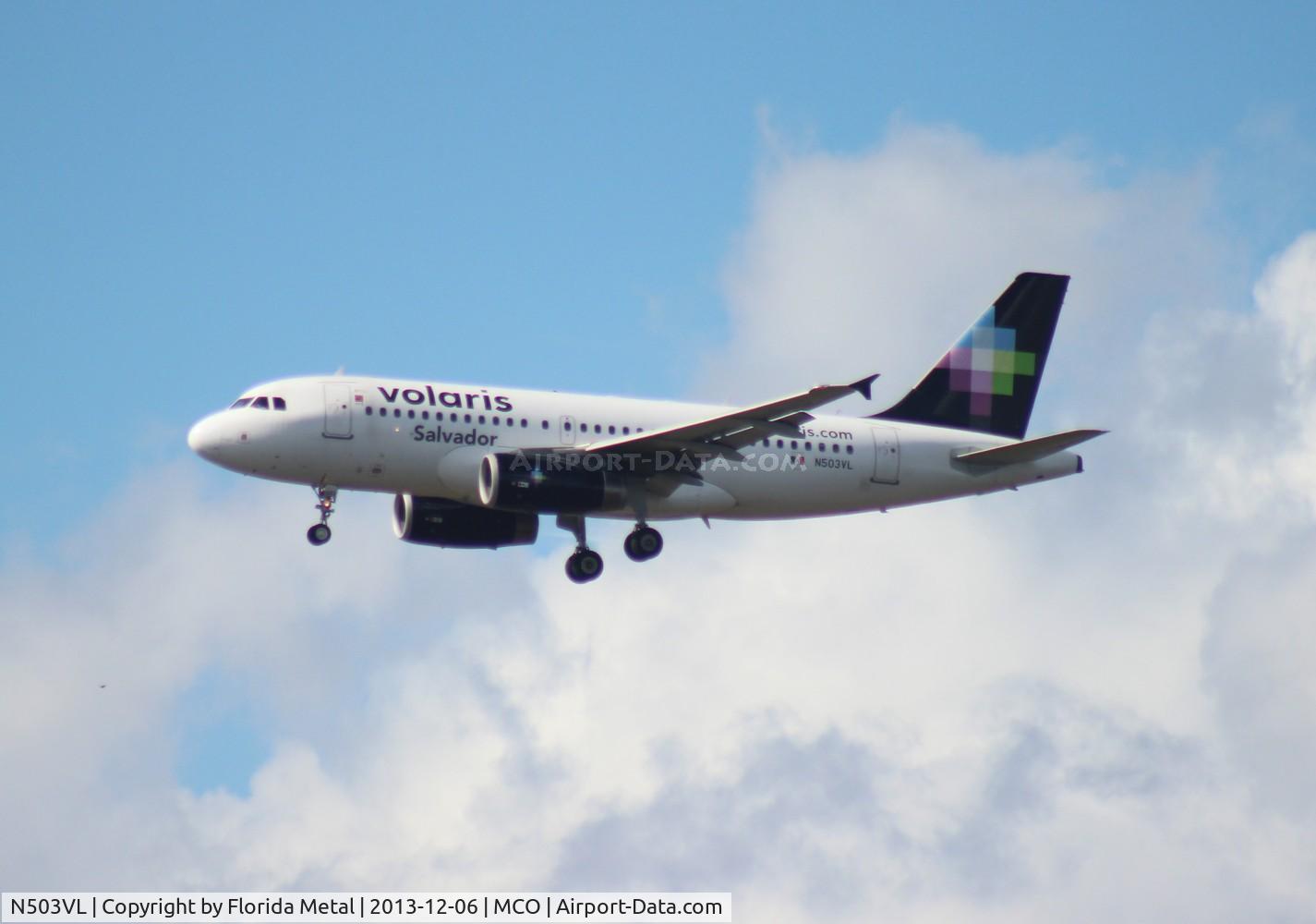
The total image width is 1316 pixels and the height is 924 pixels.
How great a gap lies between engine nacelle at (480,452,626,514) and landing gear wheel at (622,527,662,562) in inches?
64.5

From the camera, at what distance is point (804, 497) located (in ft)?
180

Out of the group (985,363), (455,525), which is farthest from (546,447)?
(985,363)

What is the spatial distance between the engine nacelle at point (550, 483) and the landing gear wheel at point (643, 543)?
1.64 meters

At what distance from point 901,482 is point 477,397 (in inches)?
509

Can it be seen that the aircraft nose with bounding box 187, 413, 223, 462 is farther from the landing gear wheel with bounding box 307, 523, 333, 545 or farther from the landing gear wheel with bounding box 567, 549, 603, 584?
the landing gear wheel with bounding box 567, 549, 603, 584

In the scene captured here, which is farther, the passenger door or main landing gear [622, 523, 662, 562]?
main landing gear [622, 523, 662, 562]

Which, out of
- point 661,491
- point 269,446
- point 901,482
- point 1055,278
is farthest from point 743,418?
point 1055,278

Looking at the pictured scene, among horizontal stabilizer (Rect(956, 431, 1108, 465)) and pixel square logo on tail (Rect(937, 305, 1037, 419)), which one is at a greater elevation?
pixel square logo on tail (Rect(937, 305, 1037, 419))

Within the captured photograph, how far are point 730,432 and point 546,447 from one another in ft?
17.0

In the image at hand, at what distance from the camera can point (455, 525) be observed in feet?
182

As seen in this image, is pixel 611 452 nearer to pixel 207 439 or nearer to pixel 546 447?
pixel 546 447

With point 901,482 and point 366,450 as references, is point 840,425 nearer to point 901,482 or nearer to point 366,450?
point 901,482

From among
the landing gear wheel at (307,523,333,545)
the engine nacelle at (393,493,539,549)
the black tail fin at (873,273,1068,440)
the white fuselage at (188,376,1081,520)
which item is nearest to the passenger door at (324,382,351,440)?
the white fuselage at (188,376,1081,520)

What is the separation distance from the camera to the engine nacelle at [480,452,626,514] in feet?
164
